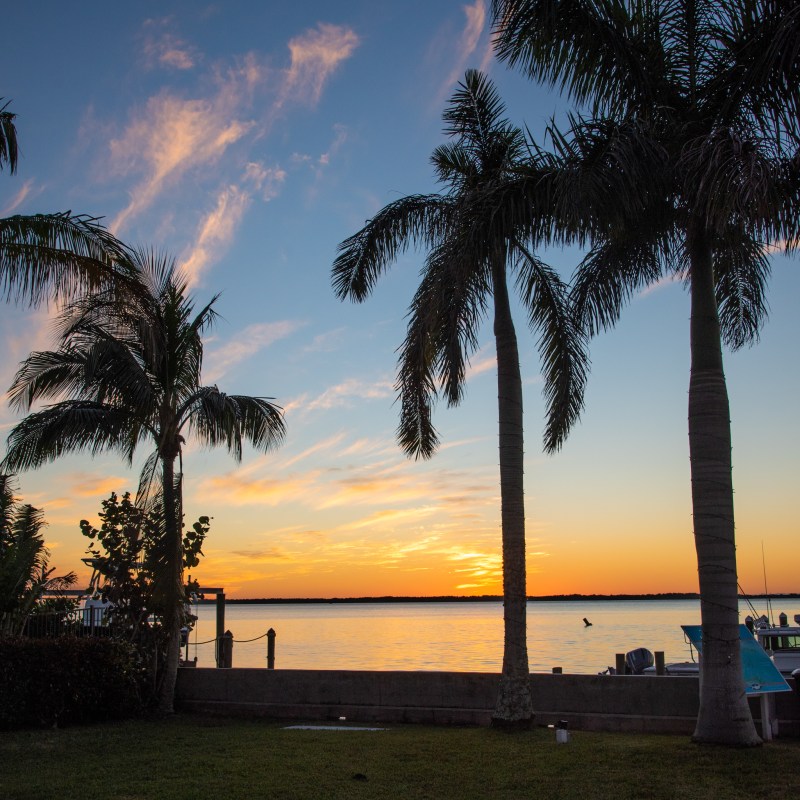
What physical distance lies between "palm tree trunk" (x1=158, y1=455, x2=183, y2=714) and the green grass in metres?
2.75

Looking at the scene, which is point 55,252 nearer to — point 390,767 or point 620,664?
point 390,767

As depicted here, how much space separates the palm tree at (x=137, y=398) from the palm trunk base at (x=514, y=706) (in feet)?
20.5

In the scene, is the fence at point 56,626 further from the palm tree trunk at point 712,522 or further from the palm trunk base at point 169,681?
the palm tree trunk at point 712,522

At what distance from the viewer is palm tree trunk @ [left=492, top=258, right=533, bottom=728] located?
1335cm

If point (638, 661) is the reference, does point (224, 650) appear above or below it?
above

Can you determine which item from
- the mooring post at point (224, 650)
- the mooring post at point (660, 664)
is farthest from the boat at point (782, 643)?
the mooring post at point (224, 650)

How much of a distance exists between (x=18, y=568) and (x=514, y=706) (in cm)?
1144

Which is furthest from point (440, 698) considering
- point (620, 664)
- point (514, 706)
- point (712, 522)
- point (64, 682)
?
point (620, 664)

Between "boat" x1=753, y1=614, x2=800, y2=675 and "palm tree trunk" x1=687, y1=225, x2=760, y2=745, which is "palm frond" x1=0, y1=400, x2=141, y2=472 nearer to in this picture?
"palm tree trunk" x1=687, y1=225, x2=760, y2=745

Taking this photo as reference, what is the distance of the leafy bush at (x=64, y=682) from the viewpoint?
14875 mm

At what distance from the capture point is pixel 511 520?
14117 mm

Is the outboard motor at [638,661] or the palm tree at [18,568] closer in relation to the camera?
the palm tree at [18,568]

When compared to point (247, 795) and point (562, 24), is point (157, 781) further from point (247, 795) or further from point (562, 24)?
point (562, 24)

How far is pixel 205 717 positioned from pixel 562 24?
1234cm
